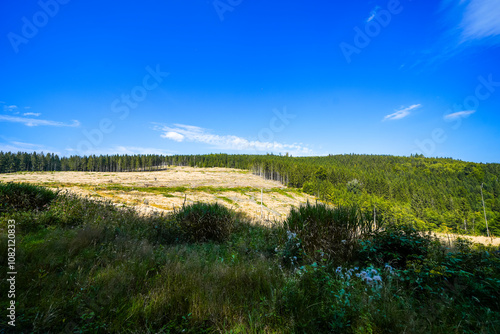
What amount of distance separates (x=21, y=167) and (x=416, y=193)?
20133cm

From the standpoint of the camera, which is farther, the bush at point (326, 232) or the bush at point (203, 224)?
the bush at point (203, 224)

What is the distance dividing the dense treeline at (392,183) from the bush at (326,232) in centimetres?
6656

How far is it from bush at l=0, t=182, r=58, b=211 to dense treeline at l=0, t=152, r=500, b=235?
71.5 meters

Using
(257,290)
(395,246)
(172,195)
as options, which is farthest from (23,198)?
(172,195)

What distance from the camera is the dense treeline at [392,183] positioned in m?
76.3

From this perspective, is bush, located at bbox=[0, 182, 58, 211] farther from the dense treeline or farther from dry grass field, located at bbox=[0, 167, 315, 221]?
the dense treeline

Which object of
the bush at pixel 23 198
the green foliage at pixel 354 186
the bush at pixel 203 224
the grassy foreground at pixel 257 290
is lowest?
the green foliage at pixel 354 186

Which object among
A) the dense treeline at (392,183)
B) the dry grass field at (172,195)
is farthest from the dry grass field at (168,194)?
the dense treeline at (392,183)

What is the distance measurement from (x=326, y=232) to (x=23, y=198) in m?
10.1

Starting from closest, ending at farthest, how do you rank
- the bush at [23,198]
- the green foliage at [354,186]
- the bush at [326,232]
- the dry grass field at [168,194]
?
the bush at [326,232], the bush at [23,198], the dry grass field at [168,194], the green foliage at [354,186]

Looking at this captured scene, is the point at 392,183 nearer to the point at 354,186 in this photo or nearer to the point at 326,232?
the point at 354,186

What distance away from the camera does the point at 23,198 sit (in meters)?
Answer: 6.87

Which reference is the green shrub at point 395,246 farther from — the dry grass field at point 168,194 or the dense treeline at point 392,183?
the dense treeline at point 392,183

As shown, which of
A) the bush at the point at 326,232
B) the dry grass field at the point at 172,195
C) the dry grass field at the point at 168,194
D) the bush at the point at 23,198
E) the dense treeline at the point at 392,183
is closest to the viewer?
the bush at the point at 326,232
